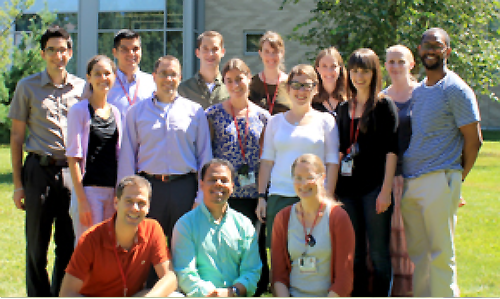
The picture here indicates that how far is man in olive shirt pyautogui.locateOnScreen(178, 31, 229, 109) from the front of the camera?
531cm

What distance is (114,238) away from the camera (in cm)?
381

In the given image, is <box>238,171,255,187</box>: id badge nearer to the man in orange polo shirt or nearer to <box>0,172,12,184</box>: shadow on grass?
the man in orange polo shirt

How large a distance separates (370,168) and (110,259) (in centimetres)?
209

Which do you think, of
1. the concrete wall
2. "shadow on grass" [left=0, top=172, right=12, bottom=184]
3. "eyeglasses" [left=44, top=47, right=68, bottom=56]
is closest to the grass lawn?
"shadow on grass" [left=0, top=172, right=12, bottom=184]

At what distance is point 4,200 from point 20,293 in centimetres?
625

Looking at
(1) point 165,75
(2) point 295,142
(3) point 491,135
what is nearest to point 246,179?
(2) point 295,142

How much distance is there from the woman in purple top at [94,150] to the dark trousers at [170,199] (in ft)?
1.12

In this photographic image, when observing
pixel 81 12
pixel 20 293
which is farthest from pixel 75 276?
pixel 81 12

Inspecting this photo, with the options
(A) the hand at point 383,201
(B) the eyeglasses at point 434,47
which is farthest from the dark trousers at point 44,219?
(B) the eyeglasses at point 434,47

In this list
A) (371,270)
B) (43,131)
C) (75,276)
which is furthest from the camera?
(43,131)

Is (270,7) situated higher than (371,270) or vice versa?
(270,7)

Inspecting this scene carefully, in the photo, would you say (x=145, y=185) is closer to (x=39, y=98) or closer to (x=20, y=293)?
(x=39, y=98)

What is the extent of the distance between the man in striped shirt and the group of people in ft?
0.04

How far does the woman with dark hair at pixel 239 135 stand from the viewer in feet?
15.5
